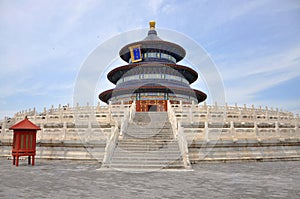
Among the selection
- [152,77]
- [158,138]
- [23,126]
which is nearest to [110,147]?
[158,138]

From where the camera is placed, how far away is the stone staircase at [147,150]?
11305 mm

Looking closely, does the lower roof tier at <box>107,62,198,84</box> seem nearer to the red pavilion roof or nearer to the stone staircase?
the stone staircase

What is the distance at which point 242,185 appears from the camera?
7391 mm

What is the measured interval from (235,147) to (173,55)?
28.3m

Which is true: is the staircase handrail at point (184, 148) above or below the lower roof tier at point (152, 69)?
below

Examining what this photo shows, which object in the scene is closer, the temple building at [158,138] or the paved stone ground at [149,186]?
the paved stone ground at [149,186]

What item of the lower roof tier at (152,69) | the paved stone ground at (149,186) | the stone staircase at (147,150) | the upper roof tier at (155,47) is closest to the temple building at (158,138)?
the stone staircase at (147,150)

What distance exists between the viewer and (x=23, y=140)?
12.6 m

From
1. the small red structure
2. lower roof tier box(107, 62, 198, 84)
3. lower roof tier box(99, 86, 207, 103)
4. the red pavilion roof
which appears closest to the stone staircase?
the small red structure

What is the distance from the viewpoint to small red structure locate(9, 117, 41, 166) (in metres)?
12.4

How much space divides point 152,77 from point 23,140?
78.0 feet

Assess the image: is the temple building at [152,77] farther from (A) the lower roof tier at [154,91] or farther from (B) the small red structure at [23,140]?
(B) the small red structure at [23,140]

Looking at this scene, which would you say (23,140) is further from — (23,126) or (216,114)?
(216,114)

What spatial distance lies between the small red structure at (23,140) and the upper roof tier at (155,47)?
2707cm
